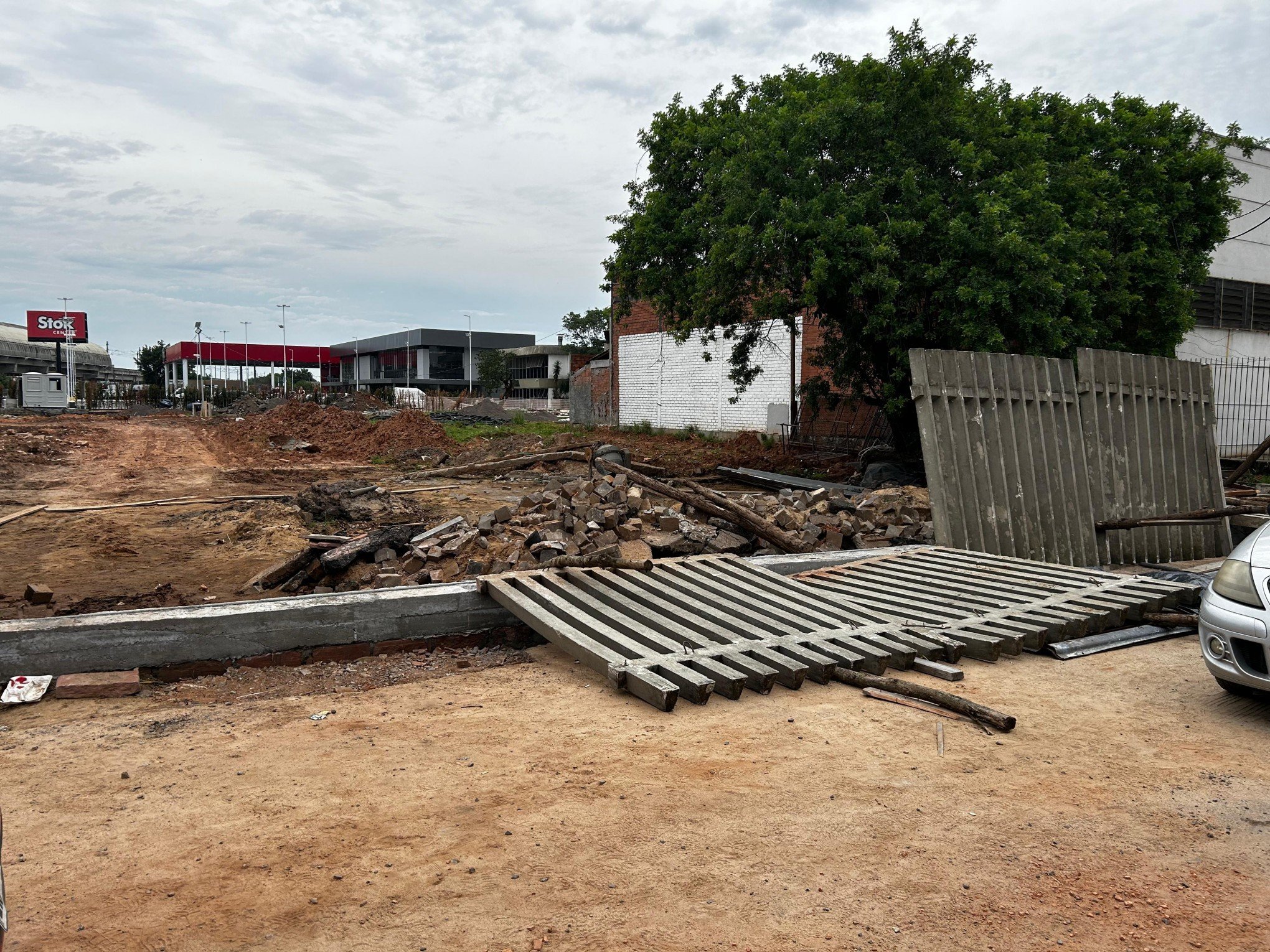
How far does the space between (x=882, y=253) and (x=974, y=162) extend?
250 cm

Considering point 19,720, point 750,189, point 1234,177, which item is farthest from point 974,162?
point 19,720

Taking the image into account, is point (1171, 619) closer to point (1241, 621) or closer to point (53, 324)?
point (1241, 621)

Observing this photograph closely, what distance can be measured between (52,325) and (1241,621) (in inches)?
3749

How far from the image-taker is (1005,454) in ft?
29.5

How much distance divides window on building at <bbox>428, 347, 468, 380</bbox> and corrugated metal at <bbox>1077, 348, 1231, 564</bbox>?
277 feet

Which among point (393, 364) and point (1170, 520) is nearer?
point (1170, 520)

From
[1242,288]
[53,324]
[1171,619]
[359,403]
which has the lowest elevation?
[1171,619]

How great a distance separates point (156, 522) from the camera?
12.5 meters

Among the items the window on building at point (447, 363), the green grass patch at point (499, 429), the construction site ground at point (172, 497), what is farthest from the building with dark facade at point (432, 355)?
the construction site ground at point (172, 497)

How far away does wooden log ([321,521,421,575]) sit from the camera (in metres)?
8.65

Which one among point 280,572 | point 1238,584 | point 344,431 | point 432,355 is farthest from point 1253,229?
point 432,355

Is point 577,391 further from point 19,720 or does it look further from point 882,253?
point 19,720

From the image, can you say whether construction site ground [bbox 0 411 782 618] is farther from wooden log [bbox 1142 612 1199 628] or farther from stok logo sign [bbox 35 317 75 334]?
stok logo sign [bbox 35 317 75 334]

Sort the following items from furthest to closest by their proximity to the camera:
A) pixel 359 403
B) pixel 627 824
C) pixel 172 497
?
1. pixel 359 403
2. pixel 172 497
3. pixel 627 824
